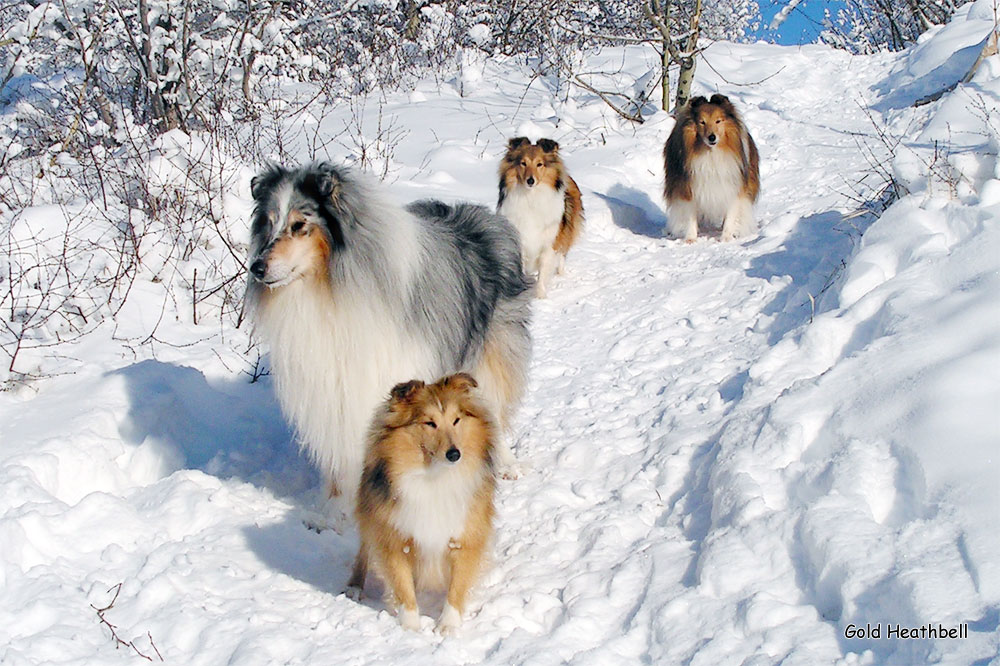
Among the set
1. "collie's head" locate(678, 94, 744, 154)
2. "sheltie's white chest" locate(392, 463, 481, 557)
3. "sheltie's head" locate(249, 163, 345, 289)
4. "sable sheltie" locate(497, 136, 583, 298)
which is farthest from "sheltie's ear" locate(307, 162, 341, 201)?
"collie's head" locate(678, 94, 744, 154)

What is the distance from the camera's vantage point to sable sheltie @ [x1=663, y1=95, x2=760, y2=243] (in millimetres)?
8719

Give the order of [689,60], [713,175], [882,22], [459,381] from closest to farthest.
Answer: [459,381], [713,175], [689,60], [882,22]

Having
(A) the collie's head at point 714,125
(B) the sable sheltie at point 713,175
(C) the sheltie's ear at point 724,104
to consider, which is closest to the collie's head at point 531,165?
(B) the sable sheltie at point 713,175

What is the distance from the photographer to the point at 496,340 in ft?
16.1

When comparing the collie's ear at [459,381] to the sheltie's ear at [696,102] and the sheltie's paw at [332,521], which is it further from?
the sheltie's ear at [696,102]

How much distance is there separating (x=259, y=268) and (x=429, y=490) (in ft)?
3.97

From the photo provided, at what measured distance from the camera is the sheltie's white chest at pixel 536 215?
784 cm

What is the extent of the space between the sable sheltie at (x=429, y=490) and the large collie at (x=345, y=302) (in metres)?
0.34

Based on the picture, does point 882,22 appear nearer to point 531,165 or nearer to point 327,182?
point 531,165

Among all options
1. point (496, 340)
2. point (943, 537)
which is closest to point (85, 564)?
point (496, 340)

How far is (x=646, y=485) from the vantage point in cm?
438

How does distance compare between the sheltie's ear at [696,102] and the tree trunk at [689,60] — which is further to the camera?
the tree trunk at [689,60]

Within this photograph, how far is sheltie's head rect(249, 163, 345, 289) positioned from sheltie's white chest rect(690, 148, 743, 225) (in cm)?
561

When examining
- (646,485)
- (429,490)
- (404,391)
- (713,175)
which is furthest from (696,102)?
(429,490)
